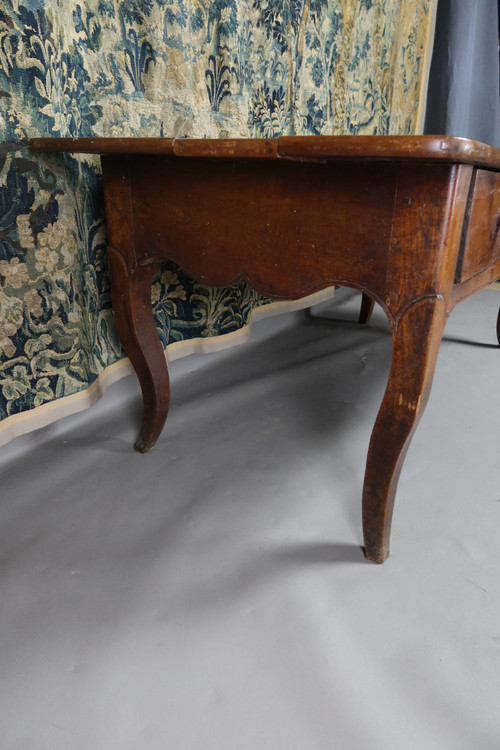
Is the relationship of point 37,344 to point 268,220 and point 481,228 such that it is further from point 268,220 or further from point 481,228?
point 481,228

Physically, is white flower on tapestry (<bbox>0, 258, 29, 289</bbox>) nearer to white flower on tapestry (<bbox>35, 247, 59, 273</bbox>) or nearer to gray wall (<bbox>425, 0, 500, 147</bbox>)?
white flower on tapestry (<bbox>35, 247, 59, 273</bbox>)

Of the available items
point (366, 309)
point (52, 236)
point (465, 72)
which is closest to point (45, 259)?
point (52, 236)

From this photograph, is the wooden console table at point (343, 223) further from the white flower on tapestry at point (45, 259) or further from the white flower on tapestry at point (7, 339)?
the white flower on tapestry at point (7, 339)

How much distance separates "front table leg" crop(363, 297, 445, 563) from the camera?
0.73 metres

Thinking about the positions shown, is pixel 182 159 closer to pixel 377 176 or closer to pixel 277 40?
pixel 377 176

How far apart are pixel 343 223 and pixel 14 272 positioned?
2.13 ft

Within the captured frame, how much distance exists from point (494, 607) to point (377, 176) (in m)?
0.67

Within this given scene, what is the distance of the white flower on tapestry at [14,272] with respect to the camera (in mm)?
999

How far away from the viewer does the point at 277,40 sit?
1.57 m

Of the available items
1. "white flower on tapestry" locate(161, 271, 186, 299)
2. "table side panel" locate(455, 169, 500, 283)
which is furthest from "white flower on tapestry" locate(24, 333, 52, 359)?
"table side panel" locate(455, 169, 500, 283)

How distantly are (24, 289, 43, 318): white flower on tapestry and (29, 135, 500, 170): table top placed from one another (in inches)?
13.9

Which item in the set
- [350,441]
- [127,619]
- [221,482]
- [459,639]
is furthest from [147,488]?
[459,639]

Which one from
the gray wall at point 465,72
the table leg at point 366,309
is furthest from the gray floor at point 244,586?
the gray wall at point 465,72

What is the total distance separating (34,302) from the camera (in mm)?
1066
